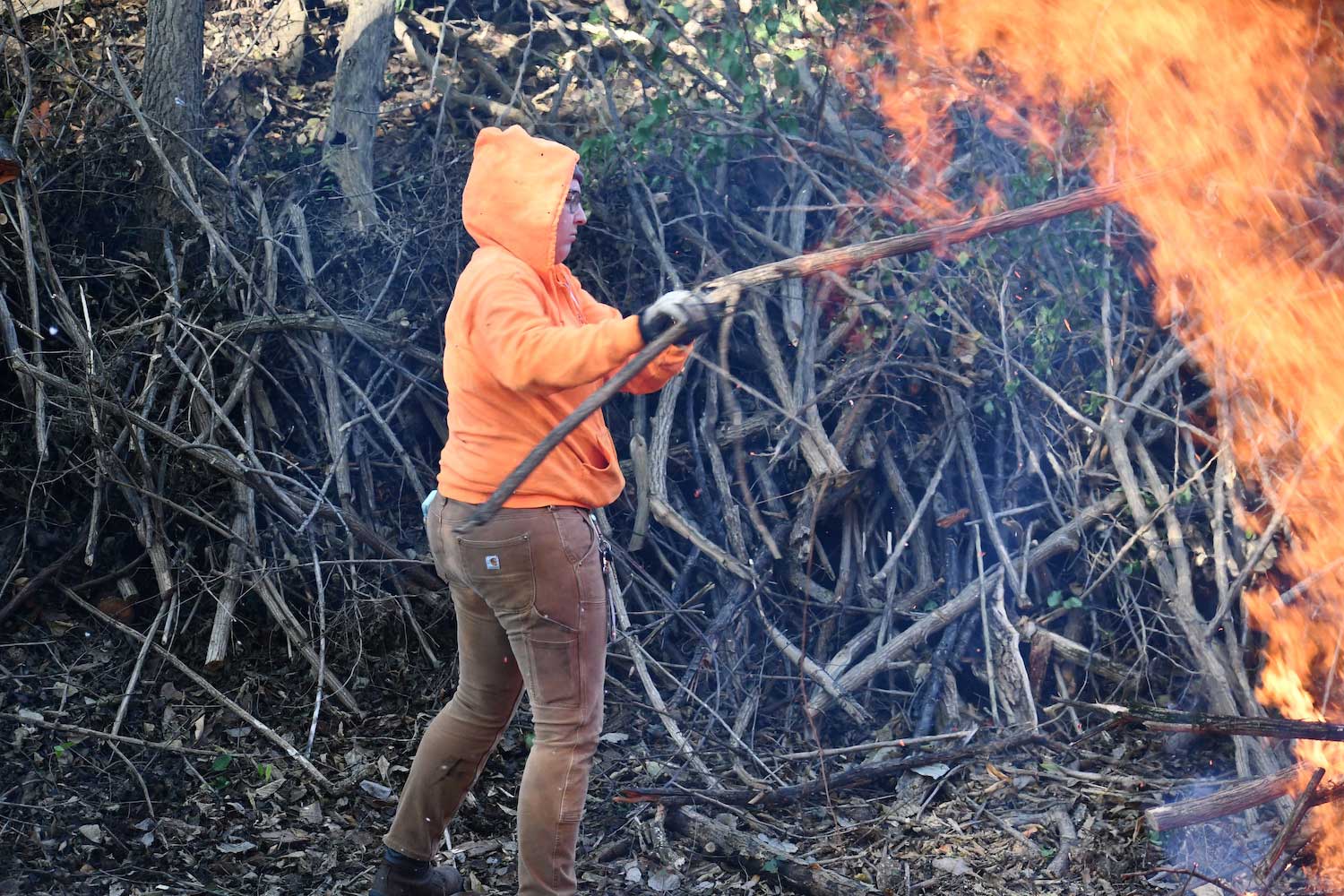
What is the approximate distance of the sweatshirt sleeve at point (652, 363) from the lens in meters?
3.46

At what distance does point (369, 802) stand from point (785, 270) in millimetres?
2668

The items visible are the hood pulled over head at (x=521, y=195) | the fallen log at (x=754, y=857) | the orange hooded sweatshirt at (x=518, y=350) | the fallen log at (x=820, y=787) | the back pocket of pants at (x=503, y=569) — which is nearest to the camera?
the orange hooded sweatshirt at (x=518, y=350)

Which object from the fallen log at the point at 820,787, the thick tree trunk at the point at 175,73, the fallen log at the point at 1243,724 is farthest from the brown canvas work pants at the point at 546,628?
the thick tree trunk at the point at 175,73

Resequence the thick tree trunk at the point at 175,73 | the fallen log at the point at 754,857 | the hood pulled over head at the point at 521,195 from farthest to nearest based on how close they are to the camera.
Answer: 1. the thick tree trunk at the point at 175,73
2. the fallen log at the point at 754,857
3. the hood pulled over head at the point at 521,195

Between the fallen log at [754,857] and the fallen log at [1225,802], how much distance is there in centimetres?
108

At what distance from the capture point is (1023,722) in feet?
16.0

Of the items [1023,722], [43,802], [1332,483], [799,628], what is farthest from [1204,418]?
[43,802]

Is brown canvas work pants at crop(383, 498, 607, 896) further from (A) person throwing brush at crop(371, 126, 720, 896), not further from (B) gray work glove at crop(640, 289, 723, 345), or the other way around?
(B) gray work glove at crop(640, 289, 723, 345)

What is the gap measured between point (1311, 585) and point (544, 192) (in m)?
3.49

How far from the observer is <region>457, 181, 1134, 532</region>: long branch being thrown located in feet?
9.57

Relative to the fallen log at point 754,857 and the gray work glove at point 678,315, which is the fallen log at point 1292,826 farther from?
the gray work glove at point 678,315

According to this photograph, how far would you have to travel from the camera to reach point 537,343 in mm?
2988

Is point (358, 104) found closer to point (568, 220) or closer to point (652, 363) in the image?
point (568, 220)

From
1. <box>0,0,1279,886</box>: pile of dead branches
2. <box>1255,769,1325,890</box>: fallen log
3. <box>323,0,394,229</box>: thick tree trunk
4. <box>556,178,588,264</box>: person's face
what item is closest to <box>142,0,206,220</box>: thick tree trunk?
<box>0,0,1279,886</box>: pile of dead branches
